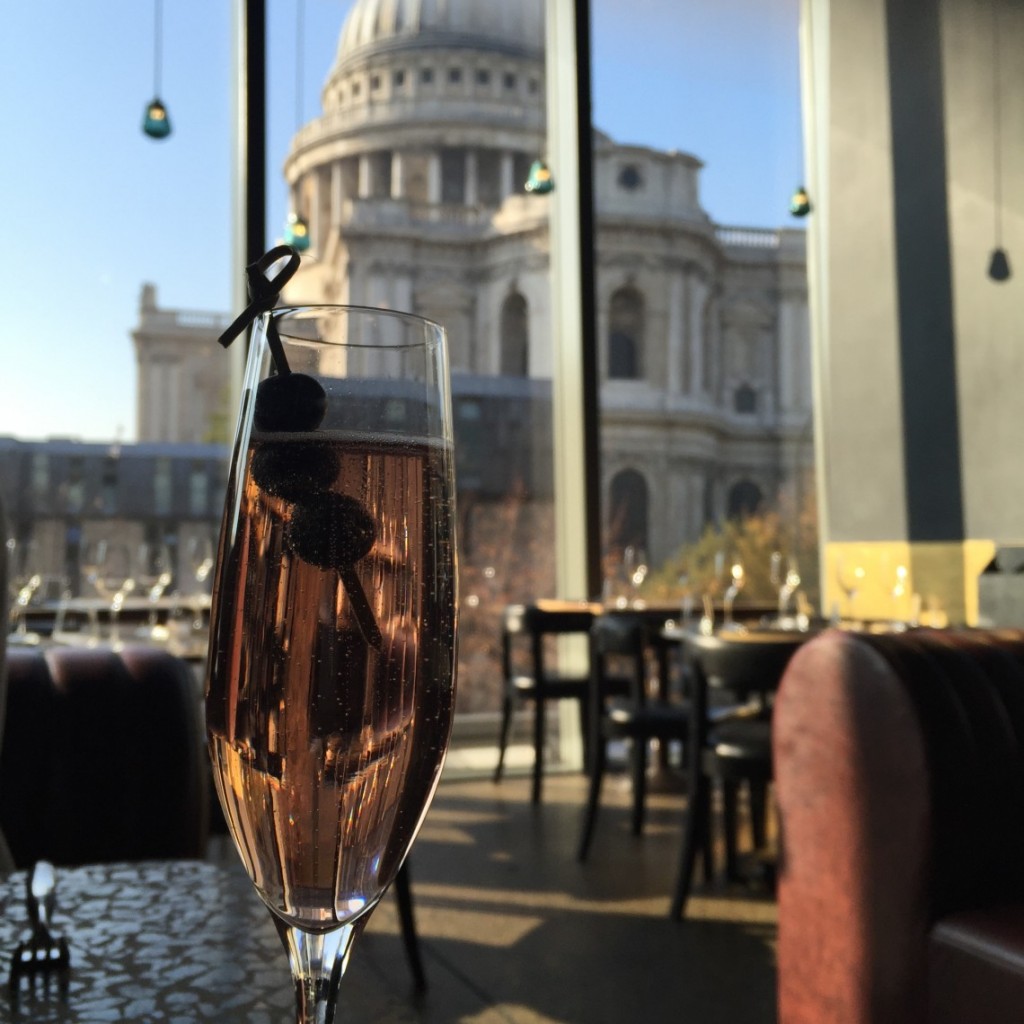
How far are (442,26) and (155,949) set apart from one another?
837 centimetres

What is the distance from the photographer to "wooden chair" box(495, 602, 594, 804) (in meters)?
5.58

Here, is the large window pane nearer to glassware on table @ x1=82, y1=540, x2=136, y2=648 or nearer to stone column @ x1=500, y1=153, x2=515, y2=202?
stone column @ x1=500, y1=153, x2=515, y2=202

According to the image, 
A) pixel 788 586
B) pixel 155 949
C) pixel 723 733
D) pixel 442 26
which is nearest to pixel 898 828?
pixel 155 949

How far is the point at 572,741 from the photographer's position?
6.48 m

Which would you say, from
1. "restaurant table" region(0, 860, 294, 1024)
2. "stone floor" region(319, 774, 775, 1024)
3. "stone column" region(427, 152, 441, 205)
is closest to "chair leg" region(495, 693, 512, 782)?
"stone floor" region(319, 774, 775, 1024)

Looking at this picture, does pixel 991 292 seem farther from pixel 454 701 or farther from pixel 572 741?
pixel 454 701

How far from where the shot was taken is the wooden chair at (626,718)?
435 centimetres

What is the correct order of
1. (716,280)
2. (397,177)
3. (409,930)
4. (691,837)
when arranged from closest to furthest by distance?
(409,930), (691,837), (716,280), (397,177)

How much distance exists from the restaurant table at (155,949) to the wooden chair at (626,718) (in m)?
3.64

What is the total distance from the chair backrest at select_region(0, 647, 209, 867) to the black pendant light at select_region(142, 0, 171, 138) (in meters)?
4.06

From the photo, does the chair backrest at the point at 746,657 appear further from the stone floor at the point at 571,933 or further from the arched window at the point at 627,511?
the arched window at the point at 627,511

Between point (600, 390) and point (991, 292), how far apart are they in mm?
2117

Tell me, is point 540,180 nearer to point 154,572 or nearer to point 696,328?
point 696,328

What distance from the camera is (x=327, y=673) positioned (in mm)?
358
